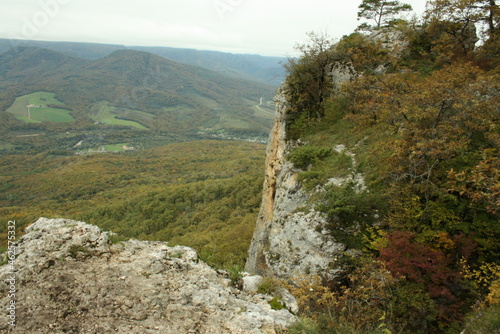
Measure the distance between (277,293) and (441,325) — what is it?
165 inches

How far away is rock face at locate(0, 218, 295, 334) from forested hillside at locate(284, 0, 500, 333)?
1.71m

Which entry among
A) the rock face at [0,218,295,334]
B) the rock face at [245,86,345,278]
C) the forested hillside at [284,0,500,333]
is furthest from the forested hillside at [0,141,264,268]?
the forested hillside at [284,0,500,333]

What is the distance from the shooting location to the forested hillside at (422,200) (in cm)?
671

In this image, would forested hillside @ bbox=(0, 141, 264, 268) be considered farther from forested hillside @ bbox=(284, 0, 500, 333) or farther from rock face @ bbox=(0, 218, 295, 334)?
forested hillside @ bbox=(284, 0, 500, 333)

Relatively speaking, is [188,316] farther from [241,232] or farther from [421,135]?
[241,232]

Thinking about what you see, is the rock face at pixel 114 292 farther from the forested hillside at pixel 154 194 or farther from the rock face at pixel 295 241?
the rock face at pixel 295 241

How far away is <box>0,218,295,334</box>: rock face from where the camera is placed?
5.25 m

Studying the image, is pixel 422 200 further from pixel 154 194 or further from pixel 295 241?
pixel 154 194

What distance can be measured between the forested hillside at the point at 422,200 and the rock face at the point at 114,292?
171 centimetres

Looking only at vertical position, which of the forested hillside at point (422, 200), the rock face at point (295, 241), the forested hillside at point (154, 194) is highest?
the forested hillside at point (422, 200)

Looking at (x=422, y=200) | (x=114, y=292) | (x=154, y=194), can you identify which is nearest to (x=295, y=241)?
(x=422, y=200)

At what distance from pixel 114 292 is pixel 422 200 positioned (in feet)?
32.4

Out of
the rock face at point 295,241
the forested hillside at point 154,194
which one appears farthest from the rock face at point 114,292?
the rock face at point 295,241

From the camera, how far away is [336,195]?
10.6 meters
